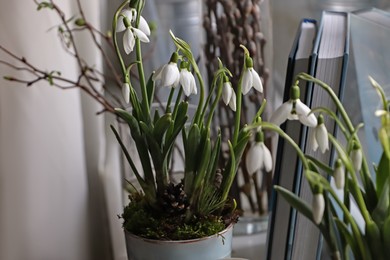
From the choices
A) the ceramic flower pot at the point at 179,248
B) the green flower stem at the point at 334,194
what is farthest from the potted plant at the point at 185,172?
the green flower stem at the point at 334,194

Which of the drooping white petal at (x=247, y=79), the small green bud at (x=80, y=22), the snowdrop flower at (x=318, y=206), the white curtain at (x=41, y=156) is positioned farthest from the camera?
the small green bud at (x=80, y=22)

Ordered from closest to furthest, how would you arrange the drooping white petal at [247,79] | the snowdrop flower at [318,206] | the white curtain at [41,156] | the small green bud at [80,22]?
the snowdrop flower at [318,206], the drooping white petal at [247,79], the white curtain at [41,156], the small green bud at [80,22]

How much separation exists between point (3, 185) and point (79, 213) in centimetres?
13

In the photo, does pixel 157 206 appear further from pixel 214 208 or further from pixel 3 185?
pixel 3 185

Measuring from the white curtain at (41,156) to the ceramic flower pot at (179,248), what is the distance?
0.48ft

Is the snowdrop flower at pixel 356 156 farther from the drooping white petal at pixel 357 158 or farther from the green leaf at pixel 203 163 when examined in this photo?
the green leaf at pixel 203 163

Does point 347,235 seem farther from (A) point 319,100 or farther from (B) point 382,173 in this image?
(A) point 319,100

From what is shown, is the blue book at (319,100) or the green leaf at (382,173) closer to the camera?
the green leaf at (382,173)

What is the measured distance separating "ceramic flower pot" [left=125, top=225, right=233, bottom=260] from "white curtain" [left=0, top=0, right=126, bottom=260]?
0.48ft

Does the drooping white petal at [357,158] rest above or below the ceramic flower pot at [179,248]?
above

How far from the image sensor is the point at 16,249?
66 centimetres

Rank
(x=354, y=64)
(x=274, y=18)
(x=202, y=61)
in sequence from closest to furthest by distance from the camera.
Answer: (x=354, y=64) < (x=202, y=61) < (x=274, y=18)

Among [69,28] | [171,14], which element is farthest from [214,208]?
[171,14]

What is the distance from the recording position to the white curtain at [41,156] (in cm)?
65
